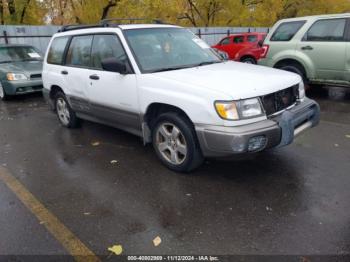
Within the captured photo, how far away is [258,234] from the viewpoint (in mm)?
2855

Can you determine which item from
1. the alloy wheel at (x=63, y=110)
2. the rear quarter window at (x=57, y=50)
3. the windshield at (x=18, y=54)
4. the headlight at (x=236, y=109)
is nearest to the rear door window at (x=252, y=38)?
the windshield at (x=18, y=54)

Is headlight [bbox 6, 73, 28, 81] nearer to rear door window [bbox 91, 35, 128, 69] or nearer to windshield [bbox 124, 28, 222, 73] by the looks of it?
rear door window [bbox 91, 35, 128, 69]

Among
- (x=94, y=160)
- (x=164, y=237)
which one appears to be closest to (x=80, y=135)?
(x=94, y=160)

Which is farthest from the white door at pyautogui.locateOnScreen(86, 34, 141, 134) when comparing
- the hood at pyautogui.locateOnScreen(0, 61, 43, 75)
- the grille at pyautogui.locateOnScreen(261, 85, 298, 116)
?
the hood at pyautogui.locateOnScreen(0, 61, 43, 75)

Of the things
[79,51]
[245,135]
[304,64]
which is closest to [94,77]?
[79,51]

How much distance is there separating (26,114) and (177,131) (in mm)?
4941

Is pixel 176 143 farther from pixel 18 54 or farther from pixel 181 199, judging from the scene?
pixel 18 54

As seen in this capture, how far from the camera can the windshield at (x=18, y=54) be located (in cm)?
942

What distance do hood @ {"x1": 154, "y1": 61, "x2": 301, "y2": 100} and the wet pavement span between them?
106 centimetres

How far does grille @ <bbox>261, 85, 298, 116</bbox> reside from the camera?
3574mm

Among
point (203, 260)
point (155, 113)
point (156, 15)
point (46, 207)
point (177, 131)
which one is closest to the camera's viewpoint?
point (203, 260)

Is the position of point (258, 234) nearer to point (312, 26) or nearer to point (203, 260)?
point (203, 260)

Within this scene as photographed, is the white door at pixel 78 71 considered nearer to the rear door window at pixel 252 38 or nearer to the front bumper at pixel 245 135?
the front bumper at pixel 245 135

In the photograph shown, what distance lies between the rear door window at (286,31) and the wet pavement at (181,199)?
3.36 m
